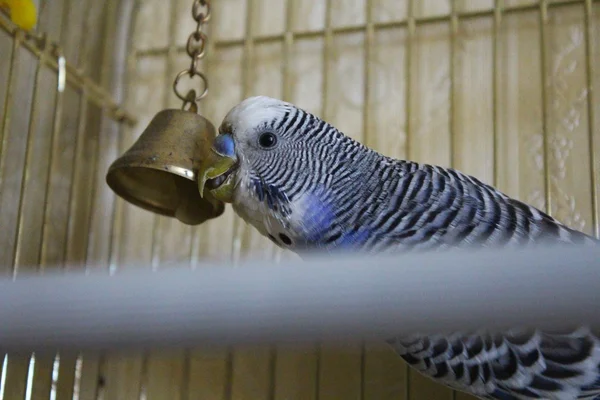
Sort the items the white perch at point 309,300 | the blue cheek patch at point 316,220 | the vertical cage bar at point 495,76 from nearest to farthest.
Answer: the white perch at point 309,300
the blue cheek patch at point 316,220
the vertical cage bar at point 495,76

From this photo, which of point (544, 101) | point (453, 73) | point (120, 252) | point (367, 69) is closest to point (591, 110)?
Result: point (544, 101)

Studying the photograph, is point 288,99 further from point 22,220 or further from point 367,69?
point 22,220

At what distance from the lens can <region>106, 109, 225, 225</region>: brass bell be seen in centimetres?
74

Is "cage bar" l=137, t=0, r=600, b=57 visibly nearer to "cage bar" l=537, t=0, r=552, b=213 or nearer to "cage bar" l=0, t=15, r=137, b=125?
"cage bar" l=537, t=0, r=552, b=213

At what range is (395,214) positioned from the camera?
76 cm

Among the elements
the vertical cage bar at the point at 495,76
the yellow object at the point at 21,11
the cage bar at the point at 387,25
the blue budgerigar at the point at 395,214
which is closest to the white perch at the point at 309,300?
the blue budgerigar at the point at 395,214

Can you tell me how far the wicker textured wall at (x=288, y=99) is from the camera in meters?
0.94

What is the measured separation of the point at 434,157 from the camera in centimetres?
103

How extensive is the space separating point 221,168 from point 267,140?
80 mm

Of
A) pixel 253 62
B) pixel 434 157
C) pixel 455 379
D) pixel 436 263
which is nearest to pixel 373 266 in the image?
pixel 436 263

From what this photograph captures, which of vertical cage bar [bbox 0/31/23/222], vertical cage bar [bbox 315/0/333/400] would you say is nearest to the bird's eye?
vertical cage bar [bbox 315/0/333/400]

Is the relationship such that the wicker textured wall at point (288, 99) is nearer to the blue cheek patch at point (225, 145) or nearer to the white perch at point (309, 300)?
the blue cheek patch at point (225, 145)

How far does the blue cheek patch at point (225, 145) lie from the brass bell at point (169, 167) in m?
0.01

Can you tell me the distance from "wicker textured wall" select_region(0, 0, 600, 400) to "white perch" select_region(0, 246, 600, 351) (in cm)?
73
